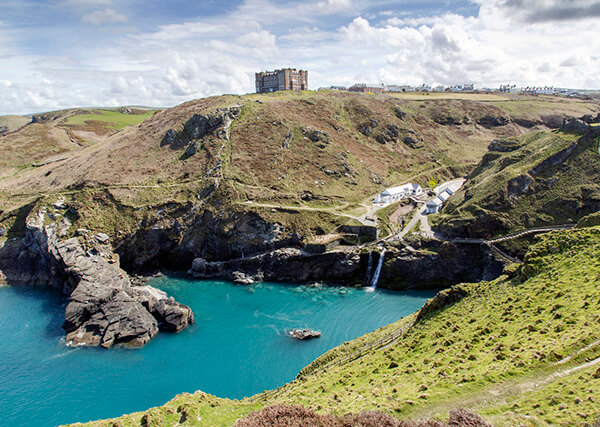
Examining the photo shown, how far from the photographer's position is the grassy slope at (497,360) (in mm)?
18656

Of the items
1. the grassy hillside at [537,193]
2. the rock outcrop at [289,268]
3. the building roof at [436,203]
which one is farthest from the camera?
the building roof at [436,203]

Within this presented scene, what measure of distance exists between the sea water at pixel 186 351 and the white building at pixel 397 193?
3161cm

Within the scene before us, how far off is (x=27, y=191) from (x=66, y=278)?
41809 millimetres

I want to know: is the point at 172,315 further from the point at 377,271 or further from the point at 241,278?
the point at 377,271

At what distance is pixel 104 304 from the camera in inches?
2308

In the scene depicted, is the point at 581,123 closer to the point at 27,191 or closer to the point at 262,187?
the point at 262,187

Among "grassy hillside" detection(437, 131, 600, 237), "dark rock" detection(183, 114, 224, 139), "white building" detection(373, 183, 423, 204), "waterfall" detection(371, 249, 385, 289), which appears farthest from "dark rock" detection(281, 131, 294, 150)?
"grassy hillside" detection(437, 131, 600, 237)

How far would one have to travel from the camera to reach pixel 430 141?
14288 cm

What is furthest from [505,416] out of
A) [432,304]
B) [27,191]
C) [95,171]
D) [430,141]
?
[430,141]

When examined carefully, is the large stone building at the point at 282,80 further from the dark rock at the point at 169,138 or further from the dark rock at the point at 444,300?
the dark rock at the point at 444,300

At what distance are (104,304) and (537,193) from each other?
284 ft

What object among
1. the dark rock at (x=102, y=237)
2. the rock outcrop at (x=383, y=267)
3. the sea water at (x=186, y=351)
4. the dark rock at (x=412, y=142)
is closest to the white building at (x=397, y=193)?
the rock outcrop at (x=383, y=267)

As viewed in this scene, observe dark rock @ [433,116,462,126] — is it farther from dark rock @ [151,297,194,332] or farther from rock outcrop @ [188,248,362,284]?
dark rock @ [151,297,194,332]

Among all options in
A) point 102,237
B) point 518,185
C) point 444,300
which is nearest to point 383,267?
point 518,185
